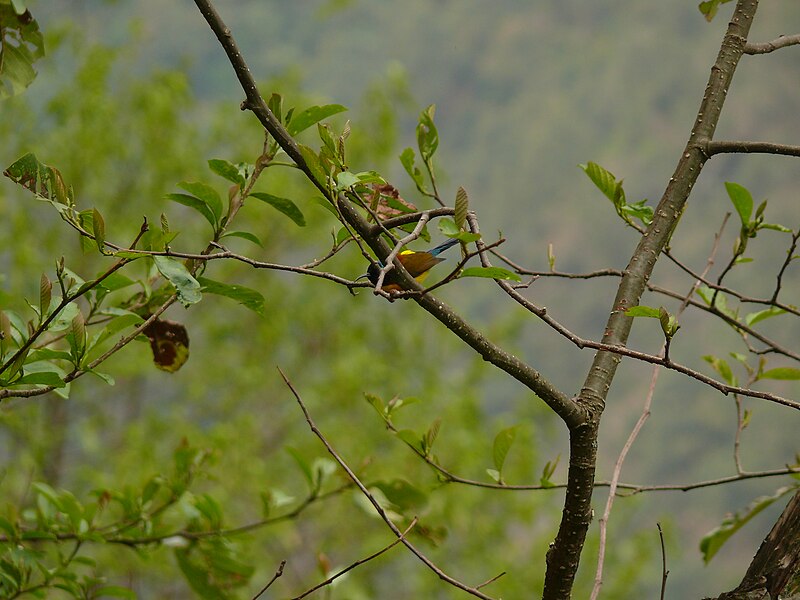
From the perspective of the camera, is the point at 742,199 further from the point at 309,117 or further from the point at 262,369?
the point at 262,369

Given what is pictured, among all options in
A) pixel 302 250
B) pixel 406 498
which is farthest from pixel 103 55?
pixel 406 498

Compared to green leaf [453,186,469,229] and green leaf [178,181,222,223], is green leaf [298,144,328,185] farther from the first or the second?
green leaf [178,181,222,223]

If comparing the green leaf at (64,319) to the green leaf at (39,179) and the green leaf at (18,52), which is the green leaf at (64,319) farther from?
the green leaf at (18,52)

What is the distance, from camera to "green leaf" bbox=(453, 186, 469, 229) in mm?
882

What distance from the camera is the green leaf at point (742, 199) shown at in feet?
4.29

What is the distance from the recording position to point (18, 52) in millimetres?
1067

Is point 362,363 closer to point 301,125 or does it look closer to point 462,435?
point 462,435

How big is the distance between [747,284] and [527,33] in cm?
1470

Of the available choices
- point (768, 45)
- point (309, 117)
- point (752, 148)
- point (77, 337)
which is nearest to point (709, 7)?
point (768, 45)

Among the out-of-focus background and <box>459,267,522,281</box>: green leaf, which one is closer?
<box>459,267,522,281</box>: green leaf

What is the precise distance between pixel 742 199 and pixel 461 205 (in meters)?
0.65

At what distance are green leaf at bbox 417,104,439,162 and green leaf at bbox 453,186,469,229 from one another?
1.28 feet

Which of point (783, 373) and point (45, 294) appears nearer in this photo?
point (45, 294)

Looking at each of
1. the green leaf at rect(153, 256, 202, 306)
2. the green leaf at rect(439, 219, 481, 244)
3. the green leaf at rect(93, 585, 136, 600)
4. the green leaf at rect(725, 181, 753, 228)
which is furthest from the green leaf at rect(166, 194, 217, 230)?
the green leaf at rect(725, 181, 753, 228)
